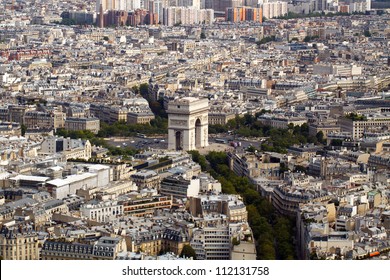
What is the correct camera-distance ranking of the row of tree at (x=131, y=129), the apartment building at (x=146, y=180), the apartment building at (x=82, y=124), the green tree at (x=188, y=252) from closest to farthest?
the green tree at (x=188, y=252)
the apartment building at (x=146, y=180)
the row of tree at (x=131, y=129)
the apartment building at (x=82, y=124)

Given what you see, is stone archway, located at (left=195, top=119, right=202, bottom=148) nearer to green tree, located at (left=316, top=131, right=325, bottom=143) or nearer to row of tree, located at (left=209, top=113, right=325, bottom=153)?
row of tree, located at (left=209, top=113, right=325, bottom=153)

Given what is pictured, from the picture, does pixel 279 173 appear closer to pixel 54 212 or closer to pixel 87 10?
pixel 54 212

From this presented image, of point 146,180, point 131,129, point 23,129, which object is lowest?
point 131,129

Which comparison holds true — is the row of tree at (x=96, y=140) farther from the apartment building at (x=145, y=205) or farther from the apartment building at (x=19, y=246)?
the apartment building at (x=19, y=246)

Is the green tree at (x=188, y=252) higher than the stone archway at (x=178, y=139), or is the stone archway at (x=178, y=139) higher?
the green tree at (x=188, y=252)

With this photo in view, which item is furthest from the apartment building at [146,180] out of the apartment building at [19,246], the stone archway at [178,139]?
the stone archway at [178,139]

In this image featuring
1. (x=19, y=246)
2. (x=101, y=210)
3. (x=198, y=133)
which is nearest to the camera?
(x=19, y=246)

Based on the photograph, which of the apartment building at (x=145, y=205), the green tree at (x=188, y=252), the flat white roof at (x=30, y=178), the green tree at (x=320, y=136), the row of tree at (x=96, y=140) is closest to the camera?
the green tree at (x=188, y=252)

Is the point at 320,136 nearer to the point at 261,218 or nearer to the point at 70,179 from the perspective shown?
the point at 70,179

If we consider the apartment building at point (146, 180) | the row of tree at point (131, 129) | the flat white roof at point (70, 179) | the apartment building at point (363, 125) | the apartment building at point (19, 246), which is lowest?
the row of tree at point (131, 129)

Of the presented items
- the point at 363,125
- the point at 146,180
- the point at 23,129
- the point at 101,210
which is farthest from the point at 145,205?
the point at 363,125
